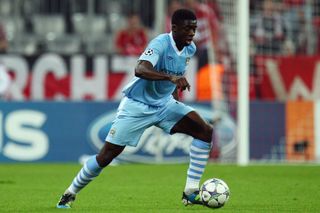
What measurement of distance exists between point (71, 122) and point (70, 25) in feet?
17.8

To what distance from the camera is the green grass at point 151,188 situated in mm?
9711

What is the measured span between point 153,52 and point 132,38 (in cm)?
1201

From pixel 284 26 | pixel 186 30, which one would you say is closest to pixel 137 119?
pixel 186 30

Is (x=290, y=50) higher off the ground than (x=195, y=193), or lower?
higher

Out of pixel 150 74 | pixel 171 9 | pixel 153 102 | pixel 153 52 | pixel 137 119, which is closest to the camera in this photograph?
pixel 150 74

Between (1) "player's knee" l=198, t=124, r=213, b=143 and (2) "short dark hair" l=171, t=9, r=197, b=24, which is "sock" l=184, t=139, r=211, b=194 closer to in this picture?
(1) "player's knee" l=198, t=124, r=213, b=143

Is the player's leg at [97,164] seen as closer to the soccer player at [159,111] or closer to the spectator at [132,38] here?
the soccer player at [159,111]

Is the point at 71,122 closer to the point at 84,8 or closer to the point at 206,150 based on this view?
the point at 84,8

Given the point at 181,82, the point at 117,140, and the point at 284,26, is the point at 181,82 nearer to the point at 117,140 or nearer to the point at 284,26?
the point at 117,140

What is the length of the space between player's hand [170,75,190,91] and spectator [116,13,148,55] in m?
12.0

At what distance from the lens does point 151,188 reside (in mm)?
12328

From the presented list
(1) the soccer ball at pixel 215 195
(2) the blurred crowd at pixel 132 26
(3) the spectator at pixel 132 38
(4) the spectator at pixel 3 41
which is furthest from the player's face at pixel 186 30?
(4) the spectator at pixel 3 41

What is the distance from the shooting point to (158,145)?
711 inches

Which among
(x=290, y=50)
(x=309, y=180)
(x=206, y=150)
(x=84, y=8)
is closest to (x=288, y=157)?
(x=290, y=50)
